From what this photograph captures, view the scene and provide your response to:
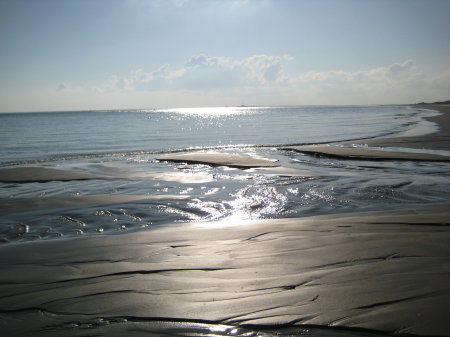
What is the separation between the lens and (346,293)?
142 inches

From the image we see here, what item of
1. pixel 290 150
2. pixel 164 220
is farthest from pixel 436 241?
pixel 290 150

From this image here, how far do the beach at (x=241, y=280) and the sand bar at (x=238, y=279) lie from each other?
1 cm

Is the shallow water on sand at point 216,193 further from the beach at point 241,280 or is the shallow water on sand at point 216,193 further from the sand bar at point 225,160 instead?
the beach at point 241,280

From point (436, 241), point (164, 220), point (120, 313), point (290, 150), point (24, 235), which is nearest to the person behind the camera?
point (120, 313)

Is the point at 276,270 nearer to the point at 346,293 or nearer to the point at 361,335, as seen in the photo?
the point at 346,293

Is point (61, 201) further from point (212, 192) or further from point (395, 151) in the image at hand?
point (395, 151)

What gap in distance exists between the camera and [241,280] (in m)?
4.10

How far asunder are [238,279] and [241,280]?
0.17ft

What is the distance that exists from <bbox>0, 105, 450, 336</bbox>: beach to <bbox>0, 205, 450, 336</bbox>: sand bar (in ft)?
0.05

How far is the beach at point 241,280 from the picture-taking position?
10.5 ft

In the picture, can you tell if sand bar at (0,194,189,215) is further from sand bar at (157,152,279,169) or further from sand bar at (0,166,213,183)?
sand bar at (157,152,279,169)

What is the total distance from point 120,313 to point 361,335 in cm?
218

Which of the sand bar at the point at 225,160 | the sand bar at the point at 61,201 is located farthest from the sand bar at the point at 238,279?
the sand bar at the point at 225,160

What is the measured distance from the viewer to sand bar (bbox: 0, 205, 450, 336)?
3.28 meters
